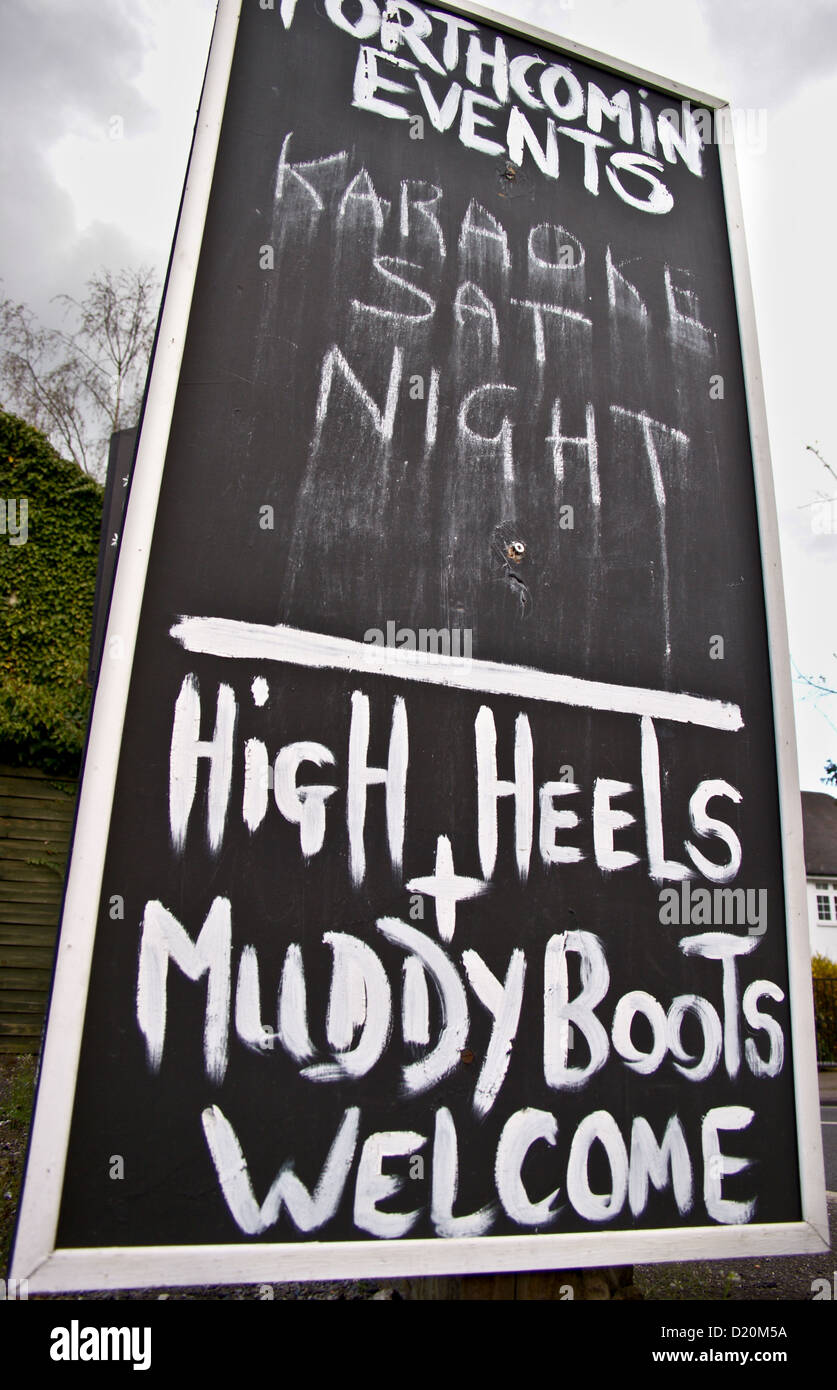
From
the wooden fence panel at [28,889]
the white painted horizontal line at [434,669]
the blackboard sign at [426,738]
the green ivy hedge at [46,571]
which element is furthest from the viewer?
the green ivy hedge at [46,571]

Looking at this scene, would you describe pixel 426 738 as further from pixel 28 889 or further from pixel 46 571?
pixel 46 571

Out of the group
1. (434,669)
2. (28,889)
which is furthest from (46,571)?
(434,669)

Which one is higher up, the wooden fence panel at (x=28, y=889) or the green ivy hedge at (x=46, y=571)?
the green ivy hedge at (x=46, y=571)

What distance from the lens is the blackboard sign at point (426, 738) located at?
1372 mm

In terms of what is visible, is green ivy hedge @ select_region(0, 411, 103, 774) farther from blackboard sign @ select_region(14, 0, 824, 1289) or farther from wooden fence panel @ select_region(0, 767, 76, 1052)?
blackboard sign @ select_region(14, 0, 824, 1289)

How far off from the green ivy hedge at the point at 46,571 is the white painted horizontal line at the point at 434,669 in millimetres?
7256

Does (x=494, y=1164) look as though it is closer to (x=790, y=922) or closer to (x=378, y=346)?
(x=790, y=922)

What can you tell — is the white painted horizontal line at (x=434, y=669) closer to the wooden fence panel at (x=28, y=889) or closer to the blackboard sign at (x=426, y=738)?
the blackboard sign at (x=426, y=738)

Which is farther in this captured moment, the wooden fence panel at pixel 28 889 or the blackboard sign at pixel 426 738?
the wooden fence panel at pixel 28 889

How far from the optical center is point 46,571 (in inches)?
389

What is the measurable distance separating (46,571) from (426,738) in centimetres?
940

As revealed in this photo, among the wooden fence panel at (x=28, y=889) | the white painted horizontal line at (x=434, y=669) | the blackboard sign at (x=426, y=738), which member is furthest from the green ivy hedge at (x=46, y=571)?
the white painted horizontal line at (x=434, y=669)

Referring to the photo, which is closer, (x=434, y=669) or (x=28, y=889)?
(x=434, y=669)
